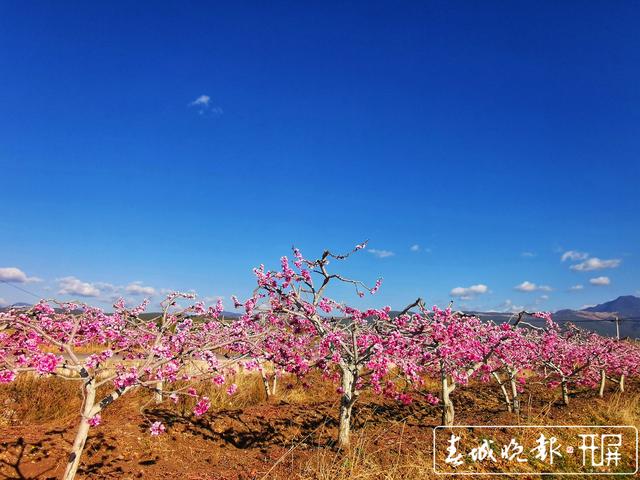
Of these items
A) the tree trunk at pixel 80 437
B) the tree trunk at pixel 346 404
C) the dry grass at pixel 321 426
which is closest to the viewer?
the tree trunk at pixel 80 437

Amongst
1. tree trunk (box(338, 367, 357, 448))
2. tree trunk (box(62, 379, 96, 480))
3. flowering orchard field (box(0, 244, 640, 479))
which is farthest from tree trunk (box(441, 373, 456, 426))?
tree trunk (box(62, 379, 96, 480))

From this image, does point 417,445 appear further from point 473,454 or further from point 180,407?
point 180,407

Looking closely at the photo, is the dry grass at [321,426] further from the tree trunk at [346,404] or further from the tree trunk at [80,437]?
the tree trunk at [80,437]

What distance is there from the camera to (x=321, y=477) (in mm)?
6160

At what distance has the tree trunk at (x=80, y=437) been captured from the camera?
495cm

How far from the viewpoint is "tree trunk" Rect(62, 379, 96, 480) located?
195 inches

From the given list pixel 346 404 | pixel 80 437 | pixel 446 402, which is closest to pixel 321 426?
pixel 346 404

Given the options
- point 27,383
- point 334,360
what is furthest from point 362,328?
point 27,383

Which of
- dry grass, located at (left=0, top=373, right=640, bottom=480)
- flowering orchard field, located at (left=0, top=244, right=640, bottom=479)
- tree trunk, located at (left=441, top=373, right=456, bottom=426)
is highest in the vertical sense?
flowering orchard field, located at (left=0, top=244, right=640, bottom=479)

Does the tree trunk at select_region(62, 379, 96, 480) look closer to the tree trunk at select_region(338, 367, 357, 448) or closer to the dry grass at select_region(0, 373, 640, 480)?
the dry grass at select_region(0, 373, 640, 480)

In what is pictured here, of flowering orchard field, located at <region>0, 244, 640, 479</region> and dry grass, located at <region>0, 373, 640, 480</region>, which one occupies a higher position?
flowering orchard field, located at <region>0, 244, 640, 479</region>

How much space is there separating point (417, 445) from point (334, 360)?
2.80 metres

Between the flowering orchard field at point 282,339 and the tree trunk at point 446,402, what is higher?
the flowering orchard field at point 282,339

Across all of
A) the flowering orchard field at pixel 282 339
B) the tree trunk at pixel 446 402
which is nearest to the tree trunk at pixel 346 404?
the flowering orchard field at pixel 282 339
